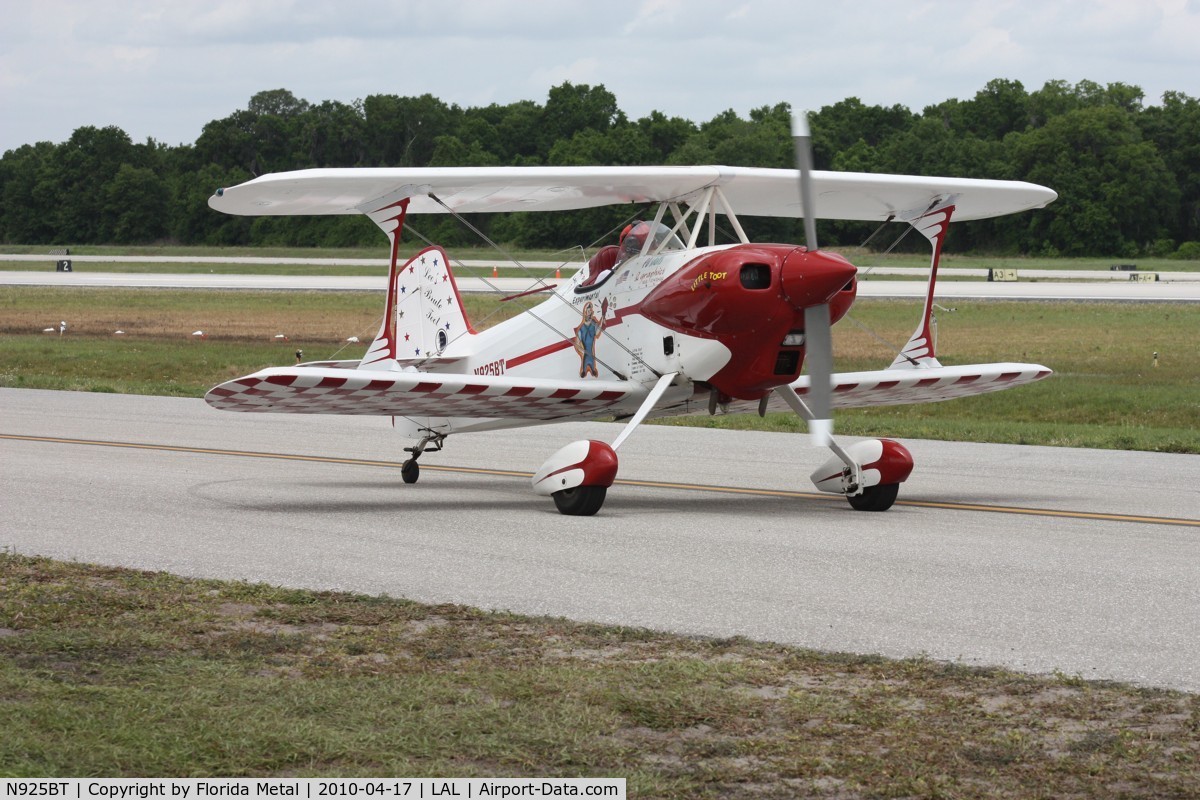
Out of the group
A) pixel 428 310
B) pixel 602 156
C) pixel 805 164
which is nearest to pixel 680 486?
pixel 428 310

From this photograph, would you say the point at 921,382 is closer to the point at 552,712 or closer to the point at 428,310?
the point at 428,310

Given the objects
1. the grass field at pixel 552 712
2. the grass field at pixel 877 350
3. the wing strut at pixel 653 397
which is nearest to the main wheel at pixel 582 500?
the wing strut at pixel 653 397

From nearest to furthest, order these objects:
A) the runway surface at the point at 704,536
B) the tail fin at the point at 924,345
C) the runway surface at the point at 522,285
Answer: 1. the runway surface at the point at 704,536
2. the tail fin at the point at 924,345
3. the runway surface at the point at 522,285

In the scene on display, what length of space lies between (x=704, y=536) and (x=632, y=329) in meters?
2.53

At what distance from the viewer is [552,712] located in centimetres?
576

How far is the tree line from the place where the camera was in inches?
3172

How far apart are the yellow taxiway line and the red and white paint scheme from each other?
62 centimetres

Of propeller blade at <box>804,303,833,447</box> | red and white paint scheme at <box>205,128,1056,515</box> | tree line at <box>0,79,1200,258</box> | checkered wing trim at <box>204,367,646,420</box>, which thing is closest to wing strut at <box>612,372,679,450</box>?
red and white paint scheme at <box>205,128,1056,515</box>

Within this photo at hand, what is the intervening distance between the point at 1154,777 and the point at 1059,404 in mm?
17624

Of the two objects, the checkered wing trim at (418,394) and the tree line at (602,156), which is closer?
the checkered wing trim at (418,394)

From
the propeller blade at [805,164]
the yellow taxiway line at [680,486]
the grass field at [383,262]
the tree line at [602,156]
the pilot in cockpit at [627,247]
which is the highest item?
the tree line at [602,156]

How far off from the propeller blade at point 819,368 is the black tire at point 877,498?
126 cm

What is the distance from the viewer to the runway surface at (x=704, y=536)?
7.74m

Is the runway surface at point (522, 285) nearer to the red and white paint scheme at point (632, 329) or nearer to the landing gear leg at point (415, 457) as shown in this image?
the red and white paint scheme at point (632, 329)
